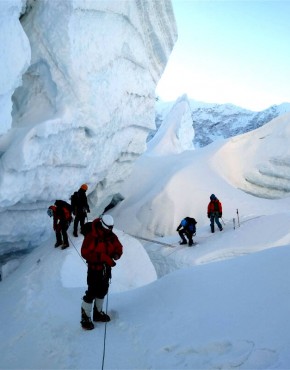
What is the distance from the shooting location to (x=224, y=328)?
334 centimetres

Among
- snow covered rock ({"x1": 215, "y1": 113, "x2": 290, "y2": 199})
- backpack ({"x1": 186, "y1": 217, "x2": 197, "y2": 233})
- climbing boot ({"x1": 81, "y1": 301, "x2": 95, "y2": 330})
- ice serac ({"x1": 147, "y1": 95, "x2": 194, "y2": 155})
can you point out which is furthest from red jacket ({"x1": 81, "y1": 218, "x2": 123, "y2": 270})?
ice serac ({"x1": 147, "y1": 95, "x2": 194, "y2": 155})

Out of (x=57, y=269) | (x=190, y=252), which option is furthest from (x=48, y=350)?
(x=190, y=252)

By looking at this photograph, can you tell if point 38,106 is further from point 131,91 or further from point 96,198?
point 96,198

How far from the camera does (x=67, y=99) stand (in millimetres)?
11125

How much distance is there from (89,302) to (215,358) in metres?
1.96

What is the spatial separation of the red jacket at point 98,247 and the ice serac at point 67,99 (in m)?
6.20

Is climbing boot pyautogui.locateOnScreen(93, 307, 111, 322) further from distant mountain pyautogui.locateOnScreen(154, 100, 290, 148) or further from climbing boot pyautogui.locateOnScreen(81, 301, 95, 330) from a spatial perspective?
distant mountain pyautogui.locateOnScreen(154, 100, 290, 148)

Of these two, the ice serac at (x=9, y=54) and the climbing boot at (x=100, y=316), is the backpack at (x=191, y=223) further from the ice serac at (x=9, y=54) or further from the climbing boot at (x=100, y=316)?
the climbing boot at (x=100, y=316)

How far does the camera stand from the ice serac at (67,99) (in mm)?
10375

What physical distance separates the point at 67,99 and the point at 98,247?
7.94m

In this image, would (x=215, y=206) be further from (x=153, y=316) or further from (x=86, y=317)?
(x=86, y=317)

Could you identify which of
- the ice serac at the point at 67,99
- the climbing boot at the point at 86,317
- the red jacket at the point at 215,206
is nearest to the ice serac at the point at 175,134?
the ice serac at the point at 67,99

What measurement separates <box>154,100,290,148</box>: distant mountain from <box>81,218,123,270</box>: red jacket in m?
76.5

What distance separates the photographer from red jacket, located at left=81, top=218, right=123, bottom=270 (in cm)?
435
